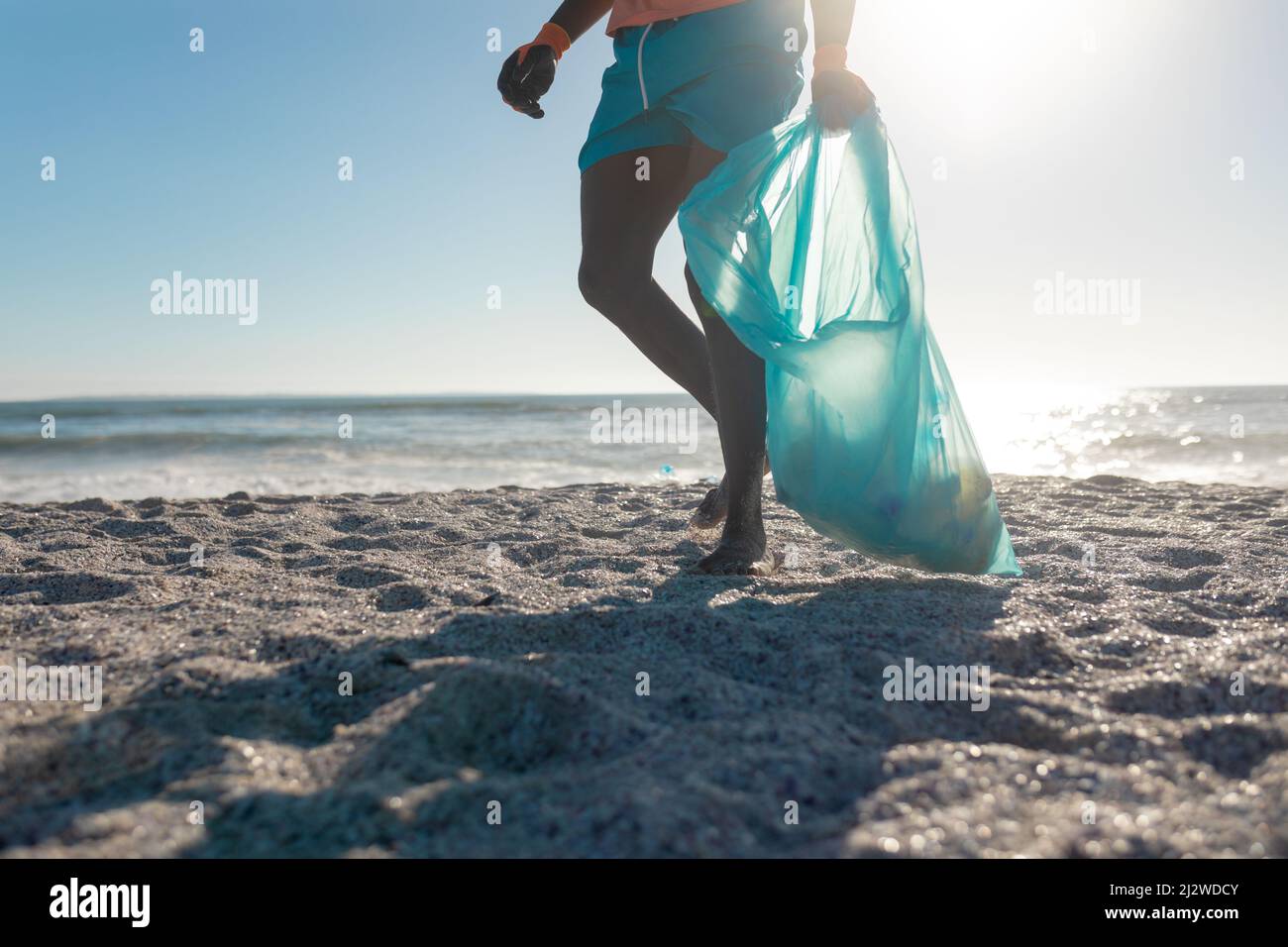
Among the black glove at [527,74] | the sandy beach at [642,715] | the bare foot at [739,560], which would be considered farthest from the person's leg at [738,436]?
the black glove at [527,74]

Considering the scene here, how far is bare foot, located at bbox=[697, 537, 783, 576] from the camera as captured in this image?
179cm

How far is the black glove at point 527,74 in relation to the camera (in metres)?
1.94

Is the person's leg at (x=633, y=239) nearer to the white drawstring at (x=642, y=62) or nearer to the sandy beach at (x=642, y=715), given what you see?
the white drawstring at (x=642, y=62)

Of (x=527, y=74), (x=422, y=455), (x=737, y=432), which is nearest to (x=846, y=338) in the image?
(x=737, y=432)

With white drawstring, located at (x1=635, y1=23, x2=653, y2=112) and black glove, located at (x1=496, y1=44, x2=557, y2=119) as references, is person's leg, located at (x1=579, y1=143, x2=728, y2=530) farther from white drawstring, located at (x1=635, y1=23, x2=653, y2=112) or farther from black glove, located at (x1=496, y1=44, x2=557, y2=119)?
black glove, located at (x1=496, y1=44, x2=557, y2=119)

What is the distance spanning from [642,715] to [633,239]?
118cm

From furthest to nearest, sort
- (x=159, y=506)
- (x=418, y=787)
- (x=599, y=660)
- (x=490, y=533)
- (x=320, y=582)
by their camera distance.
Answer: (x=159, y=506), (x=490, y=533), (x=320, y=582), (x=599, y=660), (x=418, y=787)

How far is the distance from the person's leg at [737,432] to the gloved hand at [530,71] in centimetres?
43

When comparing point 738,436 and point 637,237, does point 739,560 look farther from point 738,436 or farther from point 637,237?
point 637,237

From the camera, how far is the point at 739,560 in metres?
1.81

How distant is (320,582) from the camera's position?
177 centimetres
